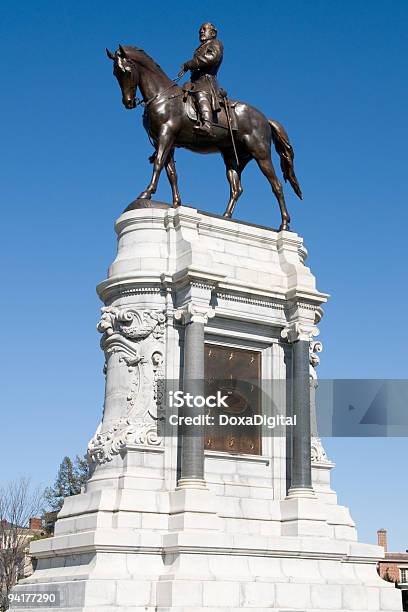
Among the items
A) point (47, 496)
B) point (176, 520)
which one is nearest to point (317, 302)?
point (176, 520)

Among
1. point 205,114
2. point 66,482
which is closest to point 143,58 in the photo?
point 205,114

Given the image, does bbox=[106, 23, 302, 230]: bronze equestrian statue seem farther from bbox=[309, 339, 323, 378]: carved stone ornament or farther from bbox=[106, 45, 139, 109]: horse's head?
bbox=[309, 339, 323, 378]: carved stone ornament

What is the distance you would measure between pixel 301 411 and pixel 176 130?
26.3 feet

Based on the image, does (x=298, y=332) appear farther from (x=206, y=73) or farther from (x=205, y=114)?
(x=206, y=73)

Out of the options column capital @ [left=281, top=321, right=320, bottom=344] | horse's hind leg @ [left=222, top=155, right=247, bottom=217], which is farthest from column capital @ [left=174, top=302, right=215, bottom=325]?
horse's hind leg @ [left=222, top=155, right=247, bottom=217]

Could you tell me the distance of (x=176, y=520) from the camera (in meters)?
19.9

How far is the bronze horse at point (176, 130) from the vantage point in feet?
79.4

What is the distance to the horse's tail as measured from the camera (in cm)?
2611

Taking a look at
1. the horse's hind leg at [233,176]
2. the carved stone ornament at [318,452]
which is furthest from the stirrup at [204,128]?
the carved stone ornament at [318,452]

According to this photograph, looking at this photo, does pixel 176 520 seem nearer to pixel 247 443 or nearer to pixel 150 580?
pixel 150 580

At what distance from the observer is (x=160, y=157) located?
23.9 metres

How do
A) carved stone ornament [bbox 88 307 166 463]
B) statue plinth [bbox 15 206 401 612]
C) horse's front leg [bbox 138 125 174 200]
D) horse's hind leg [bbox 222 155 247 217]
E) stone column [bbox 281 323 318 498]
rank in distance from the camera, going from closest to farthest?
statue plinth [bbox 15 206 401 612] → carved stone ornament [bbox 88 307 166 463] → stone column [bbox 281 323 318 498] → horse's front leg [bbox 138 125 174 200] → horse's hind leg [bbox 222 155 247 217]

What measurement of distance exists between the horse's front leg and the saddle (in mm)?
816

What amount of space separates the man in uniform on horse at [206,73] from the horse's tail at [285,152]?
2.15 m
